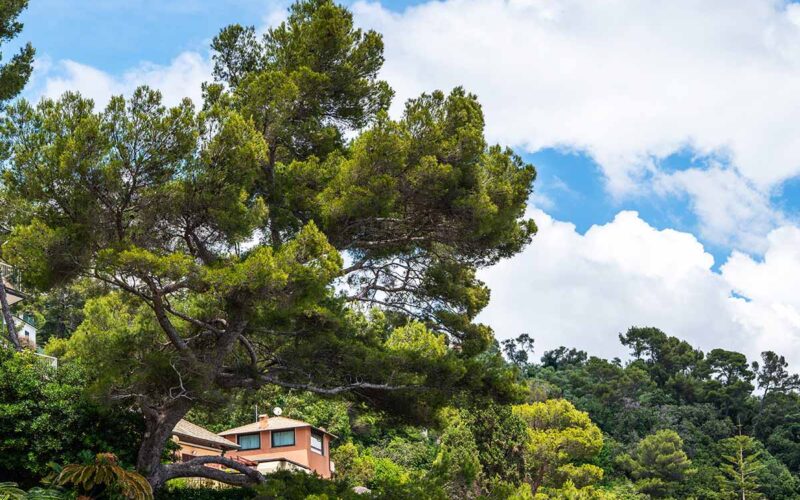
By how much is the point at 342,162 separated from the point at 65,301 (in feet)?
118

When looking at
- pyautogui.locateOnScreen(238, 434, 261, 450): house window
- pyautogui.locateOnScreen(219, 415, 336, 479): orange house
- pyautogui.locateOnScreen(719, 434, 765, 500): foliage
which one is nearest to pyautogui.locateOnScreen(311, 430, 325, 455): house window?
pyautogui.locateOnScreen(219, 415, 336, 479): orange house

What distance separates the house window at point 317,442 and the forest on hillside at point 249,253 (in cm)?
1190

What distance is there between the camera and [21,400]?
13523 mm

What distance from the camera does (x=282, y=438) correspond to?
28.7 m

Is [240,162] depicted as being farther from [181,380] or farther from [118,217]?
[181,380]

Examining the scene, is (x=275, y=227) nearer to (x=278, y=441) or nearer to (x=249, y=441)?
(x=278, y=441)

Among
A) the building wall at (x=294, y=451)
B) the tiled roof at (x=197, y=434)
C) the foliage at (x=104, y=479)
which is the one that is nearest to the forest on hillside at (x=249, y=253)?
the foliage at (x=104, y=479)

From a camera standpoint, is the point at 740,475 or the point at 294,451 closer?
the point at 294,451

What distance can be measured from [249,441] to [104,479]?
16849 millimetres

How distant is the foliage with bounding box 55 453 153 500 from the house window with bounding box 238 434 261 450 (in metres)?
16.3

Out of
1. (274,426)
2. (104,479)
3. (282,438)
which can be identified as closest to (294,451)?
(282,438)

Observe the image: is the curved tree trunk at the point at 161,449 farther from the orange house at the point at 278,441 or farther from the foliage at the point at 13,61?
the orange house at the point at 278,441

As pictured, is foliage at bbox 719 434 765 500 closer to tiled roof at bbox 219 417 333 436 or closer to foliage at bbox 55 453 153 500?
tiled roof at bbox 219 417 333 436

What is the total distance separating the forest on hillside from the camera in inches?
464
